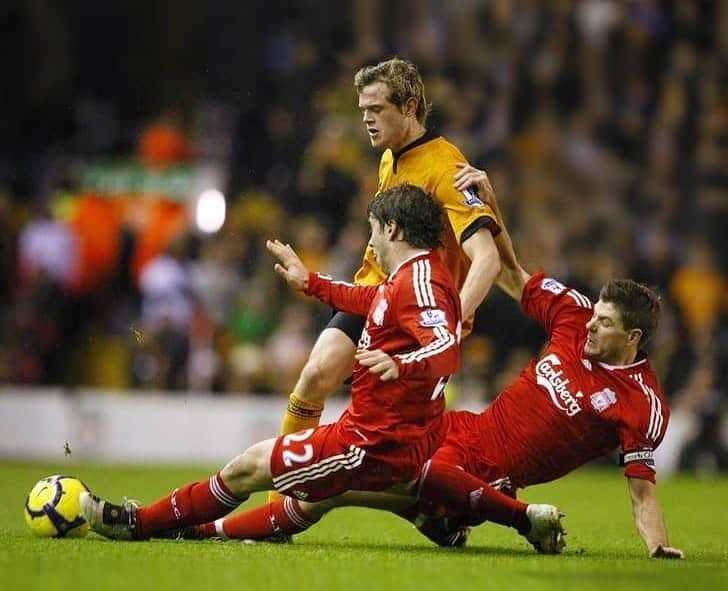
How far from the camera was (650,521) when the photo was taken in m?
6.79

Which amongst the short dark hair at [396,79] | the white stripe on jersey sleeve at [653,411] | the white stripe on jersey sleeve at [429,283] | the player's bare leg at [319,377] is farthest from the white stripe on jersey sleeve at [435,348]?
the short dark hair at [396,79]

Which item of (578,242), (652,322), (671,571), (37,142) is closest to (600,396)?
(652,322)

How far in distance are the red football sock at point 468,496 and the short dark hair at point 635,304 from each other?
1.00m

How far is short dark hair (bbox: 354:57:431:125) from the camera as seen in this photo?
24.0 ft

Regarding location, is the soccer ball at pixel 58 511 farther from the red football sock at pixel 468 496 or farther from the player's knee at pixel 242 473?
the red football sock at pixel 468 496

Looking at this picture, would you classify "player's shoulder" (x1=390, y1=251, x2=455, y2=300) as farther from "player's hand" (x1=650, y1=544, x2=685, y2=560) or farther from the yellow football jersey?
"player's hand" (x1=650, y1=544, x2=685, y2=560)

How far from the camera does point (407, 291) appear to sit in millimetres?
6379

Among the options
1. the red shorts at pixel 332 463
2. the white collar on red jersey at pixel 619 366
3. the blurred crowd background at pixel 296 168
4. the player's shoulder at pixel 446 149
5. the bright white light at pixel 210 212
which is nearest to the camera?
the red shorts at pixel 332 463

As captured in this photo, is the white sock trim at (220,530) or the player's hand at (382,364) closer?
the player's hand at (382,364)

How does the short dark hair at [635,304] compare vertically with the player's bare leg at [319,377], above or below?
above

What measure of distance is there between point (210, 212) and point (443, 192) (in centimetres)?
606

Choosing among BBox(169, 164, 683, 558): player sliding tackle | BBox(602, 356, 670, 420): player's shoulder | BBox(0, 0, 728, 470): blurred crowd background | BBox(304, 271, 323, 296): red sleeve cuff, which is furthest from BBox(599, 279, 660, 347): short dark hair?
BBox(0, 0, 728, 470): blurred crowd background

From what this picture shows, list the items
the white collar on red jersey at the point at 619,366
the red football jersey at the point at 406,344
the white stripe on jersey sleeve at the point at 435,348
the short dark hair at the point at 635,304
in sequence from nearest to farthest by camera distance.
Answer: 1. the white stripe on jersey sleeve at the point at 435,348
2. the red football jersey at the point at 406,344
3. the short dark hair at the point at 635,304
4. the white collar on red jersey at the point at 619,366

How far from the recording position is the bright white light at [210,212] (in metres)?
13.0
